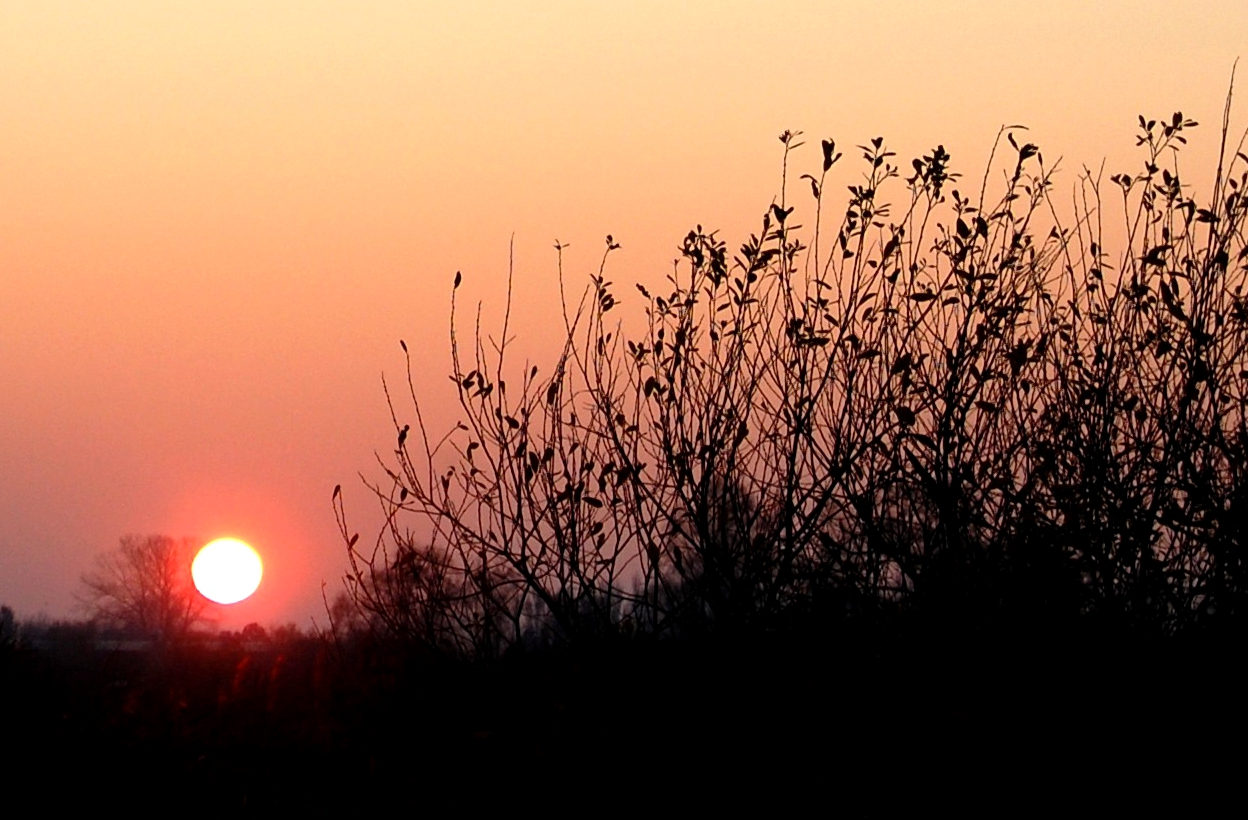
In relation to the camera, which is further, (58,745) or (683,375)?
(58,745)

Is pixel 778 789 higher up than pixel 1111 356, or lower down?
lower down

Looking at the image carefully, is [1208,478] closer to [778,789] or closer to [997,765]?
[997,765]

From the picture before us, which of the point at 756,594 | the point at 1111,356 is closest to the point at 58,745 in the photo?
the point at 756,594

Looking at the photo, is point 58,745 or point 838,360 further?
point 58,745

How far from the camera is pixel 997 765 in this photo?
797 cm

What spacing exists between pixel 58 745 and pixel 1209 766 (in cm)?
623

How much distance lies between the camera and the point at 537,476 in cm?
870

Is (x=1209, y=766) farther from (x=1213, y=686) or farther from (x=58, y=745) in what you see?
(x=58, y=745)

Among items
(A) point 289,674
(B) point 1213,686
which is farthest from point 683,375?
(A) point 289,674

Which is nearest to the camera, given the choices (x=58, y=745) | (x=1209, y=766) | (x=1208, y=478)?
(x=1209, y=766)

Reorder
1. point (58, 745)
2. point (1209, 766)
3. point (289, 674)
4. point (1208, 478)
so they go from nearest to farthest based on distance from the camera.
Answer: point (1209, 766) < point (1208, 478) < point (58, 745) < point (289, 674)

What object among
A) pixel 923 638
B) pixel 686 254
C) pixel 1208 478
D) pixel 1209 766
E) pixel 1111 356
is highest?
pixel 686 254

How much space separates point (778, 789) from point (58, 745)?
13.8 feet

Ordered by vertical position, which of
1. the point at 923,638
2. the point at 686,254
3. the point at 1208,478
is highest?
the point at 686,254
